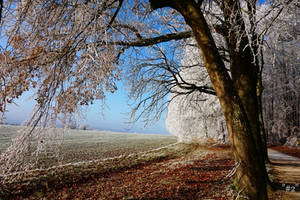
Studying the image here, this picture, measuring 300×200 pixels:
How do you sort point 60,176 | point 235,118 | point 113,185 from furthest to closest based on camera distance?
point 60,176, point 113,185, point 235,118

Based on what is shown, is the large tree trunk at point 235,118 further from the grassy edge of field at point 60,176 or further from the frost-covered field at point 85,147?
the grassy edge of field at point 60,176

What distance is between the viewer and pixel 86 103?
15.4 feet

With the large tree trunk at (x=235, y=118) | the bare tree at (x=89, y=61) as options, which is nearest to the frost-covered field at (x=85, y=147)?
the bare tree at (x=89, y=61)

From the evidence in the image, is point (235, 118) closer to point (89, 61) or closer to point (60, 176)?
point (89, 61)

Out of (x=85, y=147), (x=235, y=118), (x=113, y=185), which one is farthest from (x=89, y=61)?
(x=85, y=147)

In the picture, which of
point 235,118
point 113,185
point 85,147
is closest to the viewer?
point 235,118

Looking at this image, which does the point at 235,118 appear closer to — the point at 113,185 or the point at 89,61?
the point at 89,61

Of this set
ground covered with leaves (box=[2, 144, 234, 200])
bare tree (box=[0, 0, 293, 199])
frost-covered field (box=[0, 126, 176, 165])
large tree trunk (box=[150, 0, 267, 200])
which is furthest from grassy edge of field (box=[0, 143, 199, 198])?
large tree trunk (box=[150, 0, 267, 200])

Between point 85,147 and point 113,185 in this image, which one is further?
point 85,147

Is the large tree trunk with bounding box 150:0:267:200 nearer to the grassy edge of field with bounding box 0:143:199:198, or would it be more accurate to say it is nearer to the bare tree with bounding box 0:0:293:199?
the bare tree with bounding box 0:0:293:199

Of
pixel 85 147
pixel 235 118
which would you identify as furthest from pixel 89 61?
pixel 85 147

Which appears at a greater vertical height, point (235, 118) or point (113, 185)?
point (235, 118)

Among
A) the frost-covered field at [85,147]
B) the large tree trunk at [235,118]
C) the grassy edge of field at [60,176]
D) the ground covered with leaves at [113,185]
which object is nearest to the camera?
the large tree trunk at [235,118]

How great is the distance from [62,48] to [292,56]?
20124 mm
